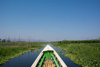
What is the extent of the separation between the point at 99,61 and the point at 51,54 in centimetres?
609

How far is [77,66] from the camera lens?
10.8 meters

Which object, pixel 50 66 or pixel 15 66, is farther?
pixel 15 66

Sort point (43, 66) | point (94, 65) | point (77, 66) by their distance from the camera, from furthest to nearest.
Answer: point (77, 66) < point (94, 65) < point (43, 66)

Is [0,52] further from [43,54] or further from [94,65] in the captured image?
[94,65]

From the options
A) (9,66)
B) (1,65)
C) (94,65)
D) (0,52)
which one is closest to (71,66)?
(94,65)

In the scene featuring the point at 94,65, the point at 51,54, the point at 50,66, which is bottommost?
the point at 94,65

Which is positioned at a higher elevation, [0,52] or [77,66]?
[0,52]

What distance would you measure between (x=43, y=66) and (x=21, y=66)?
5.91m

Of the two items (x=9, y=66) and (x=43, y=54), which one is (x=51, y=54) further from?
(x=9, y=66)

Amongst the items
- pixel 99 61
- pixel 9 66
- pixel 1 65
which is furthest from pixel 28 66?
pixel 99 61

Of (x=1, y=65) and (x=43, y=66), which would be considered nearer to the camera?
(x=43, y=66)

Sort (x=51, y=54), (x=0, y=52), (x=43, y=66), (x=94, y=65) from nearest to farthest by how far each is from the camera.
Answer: (x=43, y=66)
(x=51, y=54)
(x=94, y=65)
(x=0, y=52)

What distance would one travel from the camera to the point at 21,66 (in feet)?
36.3

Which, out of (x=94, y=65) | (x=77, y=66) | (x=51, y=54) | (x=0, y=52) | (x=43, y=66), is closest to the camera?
(x=43, y=66)
